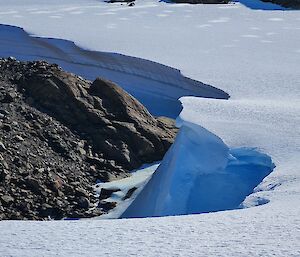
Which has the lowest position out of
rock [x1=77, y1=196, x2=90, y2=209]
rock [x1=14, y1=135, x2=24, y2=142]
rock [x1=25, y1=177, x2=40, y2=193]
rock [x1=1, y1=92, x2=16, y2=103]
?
rock [x1=77, y1=196, x2=90, y2=209]

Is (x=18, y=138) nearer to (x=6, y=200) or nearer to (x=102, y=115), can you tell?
(x=6, y=200)

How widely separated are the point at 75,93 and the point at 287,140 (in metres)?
2.07

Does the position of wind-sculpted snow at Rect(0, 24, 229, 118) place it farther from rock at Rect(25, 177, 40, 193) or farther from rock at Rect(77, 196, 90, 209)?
rock at Rect(25, 177, 40, 193)

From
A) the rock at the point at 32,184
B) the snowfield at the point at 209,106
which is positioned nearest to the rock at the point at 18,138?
the rock at the point at 32,184

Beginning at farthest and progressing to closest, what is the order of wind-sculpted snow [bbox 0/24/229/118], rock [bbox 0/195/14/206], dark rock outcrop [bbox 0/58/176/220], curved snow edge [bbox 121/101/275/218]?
wind-sculpted snow [bbox 0/24/229/118] → dark rock outcrop [bbox 0/58/176/220] → rock [bbox 0/195/14/206] → curved snow edge [bbox 121/101/275/218]

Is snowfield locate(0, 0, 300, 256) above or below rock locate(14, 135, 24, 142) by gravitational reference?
above

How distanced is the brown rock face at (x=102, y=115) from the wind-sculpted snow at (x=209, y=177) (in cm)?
130

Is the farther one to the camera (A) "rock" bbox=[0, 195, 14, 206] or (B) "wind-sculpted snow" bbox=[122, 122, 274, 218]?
(A) "rock" bbox=[0, 195, 14, 206]

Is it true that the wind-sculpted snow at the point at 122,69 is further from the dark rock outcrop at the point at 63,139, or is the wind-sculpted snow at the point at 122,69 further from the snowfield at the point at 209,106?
the dark rock outcrop at the point at 63,139

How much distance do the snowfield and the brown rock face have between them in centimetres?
64

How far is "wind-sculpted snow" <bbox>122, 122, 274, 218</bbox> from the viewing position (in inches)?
132

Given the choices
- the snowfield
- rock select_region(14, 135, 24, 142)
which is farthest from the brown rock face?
the snowfield

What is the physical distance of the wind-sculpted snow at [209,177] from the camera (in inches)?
132

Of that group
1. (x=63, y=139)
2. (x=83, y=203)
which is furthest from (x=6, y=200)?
(x=63, y=139)
